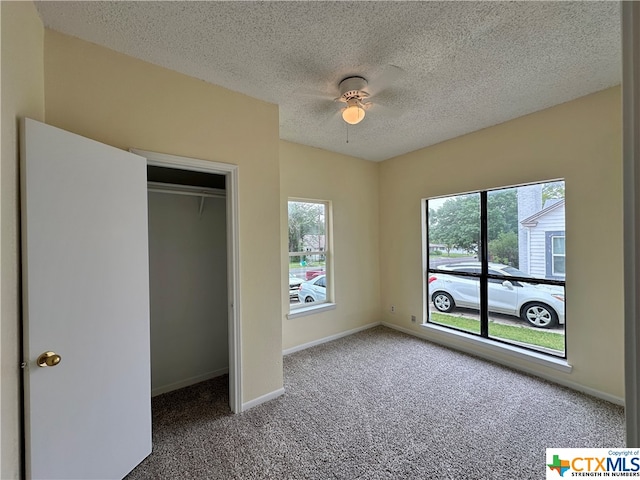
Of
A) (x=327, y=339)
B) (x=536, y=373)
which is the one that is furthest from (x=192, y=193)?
(x=536, y=373)

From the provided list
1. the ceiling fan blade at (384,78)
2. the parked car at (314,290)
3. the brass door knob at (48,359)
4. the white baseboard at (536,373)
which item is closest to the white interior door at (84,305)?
the brass door knob at (48,359)

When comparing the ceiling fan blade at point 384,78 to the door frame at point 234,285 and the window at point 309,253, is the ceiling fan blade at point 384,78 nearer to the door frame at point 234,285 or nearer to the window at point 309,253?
the door frame at point 234,285

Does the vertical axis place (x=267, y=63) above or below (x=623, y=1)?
above

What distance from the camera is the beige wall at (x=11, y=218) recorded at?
3.94 feet

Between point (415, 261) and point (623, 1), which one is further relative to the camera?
point (415, 261)

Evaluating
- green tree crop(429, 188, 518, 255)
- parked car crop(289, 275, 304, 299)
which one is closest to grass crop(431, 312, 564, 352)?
green tree crop(429, 188, 518, 255)

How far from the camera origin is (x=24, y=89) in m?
1.38

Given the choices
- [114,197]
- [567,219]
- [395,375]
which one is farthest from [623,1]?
[395,375]

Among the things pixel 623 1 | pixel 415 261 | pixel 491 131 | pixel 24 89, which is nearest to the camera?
pixel 623 1

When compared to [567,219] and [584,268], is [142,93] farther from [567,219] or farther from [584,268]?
[584,268]

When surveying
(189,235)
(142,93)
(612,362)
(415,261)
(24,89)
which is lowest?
(612,362)

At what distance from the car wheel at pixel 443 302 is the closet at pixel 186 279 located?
290 cm

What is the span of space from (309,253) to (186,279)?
1.63 metres

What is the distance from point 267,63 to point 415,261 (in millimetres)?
3172
